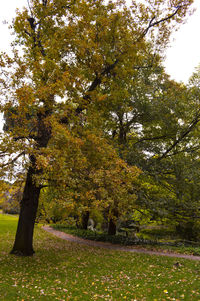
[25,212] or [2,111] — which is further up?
[2,111]

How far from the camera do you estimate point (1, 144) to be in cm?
889

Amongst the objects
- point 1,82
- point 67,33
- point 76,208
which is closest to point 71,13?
point 67,33

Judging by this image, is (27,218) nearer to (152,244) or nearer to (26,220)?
(26,220)

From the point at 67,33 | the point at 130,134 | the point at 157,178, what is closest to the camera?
the point at 67,33

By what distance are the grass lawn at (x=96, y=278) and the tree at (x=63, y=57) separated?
254 centimetres

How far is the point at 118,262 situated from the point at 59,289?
5406 mm

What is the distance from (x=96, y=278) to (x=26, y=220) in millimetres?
5506

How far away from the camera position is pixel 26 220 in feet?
43.3

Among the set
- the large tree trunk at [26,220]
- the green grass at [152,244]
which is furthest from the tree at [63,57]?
the green grass at [152,244]

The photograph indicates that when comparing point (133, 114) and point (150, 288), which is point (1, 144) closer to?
point (150, 288)

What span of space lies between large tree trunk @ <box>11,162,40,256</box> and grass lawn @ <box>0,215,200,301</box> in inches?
28.7

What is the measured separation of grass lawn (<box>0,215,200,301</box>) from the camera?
771cm

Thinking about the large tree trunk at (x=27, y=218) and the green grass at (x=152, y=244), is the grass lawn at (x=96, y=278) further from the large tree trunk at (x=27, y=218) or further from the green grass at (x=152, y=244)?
the green grass at (x=152, y=244)

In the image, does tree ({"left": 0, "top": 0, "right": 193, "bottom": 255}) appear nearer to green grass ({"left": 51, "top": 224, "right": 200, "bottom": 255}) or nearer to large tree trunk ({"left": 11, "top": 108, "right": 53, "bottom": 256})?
large tree trunk ({"left": 11, "top": 108, "right": 53, "bottom": 256})
